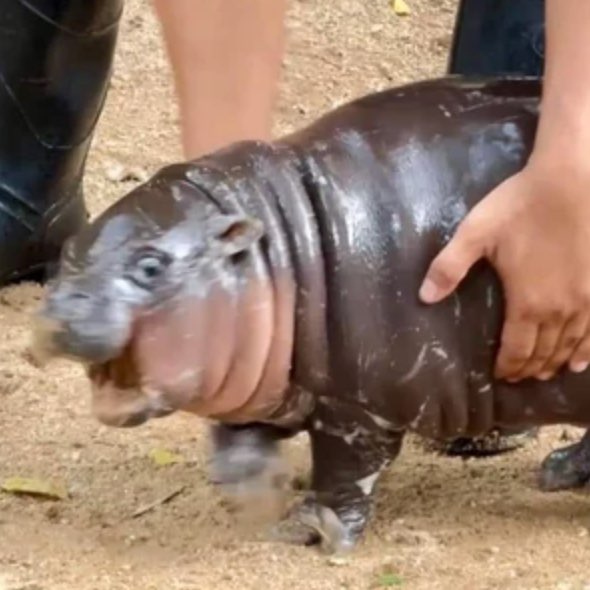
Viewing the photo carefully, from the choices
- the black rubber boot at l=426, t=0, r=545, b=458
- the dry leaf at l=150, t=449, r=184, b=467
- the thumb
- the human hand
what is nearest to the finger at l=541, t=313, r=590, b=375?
the human hand

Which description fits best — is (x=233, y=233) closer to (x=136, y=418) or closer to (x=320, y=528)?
(x=136, y=418)

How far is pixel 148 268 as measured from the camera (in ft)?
5.10

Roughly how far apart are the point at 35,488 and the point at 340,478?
14.3 inches

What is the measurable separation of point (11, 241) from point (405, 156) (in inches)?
38.6

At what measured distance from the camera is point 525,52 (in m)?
2.30

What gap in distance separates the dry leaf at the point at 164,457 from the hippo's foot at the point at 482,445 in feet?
0.90

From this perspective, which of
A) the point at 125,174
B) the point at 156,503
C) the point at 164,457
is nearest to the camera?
the point at 156,503

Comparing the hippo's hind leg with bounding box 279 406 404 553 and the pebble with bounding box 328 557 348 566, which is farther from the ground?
the hippo's hind leg with bounding box 279 406 404 553

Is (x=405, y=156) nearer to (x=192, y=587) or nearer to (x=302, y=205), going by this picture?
(x=302, y=205)

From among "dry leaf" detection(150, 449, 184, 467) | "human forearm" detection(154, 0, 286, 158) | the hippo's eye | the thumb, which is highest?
"human forearm" detection(154, 0, 286, 158)

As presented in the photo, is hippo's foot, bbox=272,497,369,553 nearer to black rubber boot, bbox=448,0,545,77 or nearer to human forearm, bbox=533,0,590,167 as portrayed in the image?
human forearm, bbox=533,0,590,167

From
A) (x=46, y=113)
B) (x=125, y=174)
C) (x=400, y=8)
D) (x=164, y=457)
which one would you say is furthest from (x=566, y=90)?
(x=400, y=8)

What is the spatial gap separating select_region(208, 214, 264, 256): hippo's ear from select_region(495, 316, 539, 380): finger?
0.79 ft

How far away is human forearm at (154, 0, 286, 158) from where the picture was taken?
75.8 inches
